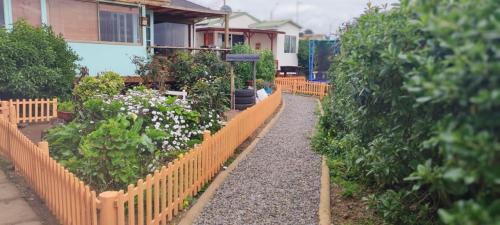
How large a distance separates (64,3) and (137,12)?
2.39 meters

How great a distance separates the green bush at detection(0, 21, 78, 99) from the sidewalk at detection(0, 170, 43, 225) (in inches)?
177

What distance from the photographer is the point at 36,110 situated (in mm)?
9383

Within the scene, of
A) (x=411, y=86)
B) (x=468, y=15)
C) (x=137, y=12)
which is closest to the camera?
(x=468, y=15)

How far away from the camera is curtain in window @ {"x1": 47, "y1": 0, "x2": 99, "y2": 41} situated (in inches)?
447

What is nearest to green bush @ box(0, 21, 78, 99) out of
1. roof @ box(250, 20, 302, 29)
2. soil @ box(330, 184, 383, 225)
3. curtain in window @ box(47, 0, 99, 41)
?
curtain in window @ box(47, 0, 99, 41)

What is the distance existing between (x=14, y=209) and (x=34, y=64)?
5.89 meters

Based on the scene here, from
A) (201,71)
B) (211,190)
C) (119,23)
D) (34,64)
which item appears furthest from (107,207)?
(119,23)

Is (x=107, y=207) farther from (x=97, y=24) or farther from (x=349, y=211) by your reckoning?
(x=97, y=24)

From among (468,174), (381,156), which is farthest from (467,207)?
(381,156)

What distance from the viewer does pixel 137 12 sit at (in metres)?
13.2

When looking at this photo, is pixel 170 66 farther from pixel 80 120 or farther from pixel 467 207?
pixel 467 207

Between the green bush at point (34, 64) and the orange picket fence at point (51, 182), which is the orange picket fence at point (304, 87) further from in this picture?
the orange picket fence at point (51, 182)

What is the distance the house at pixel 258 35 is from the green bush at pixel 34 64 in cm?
1670

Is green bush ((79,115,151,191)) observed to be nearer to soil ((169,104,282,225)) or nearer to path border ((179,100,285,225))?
soil ((169,104,282,225))
